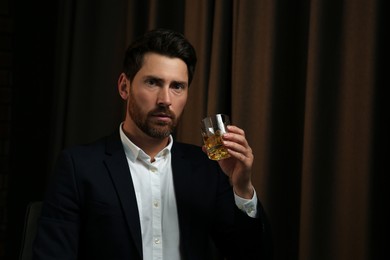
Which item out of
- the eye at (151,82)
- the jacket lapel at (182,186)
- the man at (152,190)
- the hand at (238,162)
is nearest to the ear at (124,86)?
the man at (152,190)

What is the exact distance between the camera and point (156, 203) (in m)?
1.44

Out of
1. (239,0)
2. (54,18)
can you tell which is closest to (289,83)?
(239,0)

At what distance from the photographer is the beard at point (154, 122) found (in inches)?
56.5

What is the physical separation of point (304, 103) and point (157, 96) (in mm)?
551

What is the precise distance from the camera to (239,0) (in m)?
1.79

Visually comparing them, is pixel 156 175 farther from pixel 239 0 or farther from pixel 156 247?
pixel 239 0

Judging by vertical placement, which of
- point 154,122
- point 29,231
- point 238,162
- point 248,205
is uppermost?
point 154,122

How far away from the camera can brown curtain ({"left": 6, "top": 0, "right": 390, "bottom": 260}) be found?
1.46 m

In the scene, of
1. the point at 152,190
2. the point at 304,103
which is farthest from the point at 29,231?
the point at 304,103

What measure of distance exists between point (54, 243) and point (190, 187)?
0.44m

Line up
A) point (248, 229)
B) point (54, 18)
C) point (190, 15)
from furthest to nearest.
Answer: point (54, 18)
point (190, 15)
point (248, 229)

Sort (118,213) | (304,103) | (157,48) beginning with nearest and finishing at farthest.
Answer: (118,213), (157,48), (304,103)

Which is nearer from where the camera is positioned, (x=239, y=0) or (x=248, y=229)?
(x=248, y=229)

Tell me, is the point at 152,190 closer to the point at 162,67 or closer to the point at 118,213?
the point at 118,213
